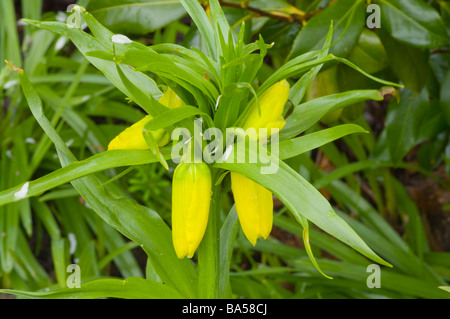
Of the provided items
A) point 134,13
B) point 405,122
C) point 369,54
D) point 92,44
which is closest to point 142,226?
point 92,44

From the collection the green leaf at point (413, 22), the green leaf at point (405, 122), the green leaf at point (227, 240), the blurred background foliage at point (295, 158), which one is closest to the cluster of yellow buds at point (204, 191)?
the green leaf at point (227, 240)

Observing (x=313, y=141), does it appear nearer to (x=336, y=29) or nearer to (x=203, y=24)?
(x=203, y=24)

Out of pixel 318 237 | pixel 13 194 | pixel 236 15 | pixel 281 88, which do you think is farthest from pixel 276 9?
pixel 318 237

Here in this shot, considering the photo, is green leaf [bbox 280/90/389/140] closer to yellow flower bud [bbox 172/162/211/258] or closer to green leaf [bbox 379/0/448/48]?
yellow flower bud [bbox 172/162/211/258]

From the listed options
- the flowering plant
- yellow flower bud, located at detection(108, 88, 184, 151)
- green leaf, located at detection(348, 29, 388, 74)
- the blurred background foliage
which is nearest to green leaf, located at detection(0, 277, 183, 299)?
the flowering plant

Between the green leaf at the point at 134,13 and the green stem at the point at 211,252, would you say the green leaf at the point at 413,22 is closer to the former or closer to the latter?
the green leaf at the point at 134,13

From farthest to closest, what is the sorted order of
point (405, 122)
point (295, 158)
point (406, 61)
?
point (405, 122) < point (295, 158) < point (406, 61)
